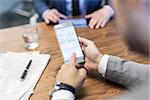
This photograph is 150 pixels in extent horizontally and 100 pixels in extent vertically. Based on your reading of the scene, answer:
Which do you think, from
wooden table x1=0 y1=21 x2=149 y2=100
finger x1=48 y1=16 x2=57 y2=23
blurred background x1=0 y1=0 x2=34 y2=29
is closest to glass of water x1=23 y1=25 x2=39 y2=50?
wooden table x1=0 y1=21 x2=149 y2=100

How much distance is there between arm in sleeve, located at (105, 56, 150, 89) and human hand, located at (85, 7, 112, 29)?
1.71 ft

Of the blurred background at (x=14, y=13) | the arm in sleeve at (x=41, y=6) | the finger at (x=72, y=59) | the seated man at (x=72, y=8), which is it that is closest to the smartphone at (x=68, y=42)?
the finger at (x=72, y=59)

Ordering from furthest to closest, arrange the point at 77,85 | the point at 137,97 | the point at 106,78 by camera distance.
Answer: the point at 106,78
the point at 77,85
the point at 137,97

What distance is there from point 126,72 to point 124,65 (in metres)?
0.04

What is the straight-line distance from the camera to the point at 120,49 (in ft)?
4.89

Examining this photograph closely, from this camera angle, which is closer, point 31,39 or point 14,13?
point 31,39

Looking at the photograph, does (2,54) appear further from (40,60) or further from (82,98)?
(82,98)

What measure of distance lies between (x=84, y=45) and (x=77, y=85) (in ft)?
0.96

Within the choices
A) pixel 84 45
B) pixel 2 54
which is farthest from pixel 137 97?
pixel 2 54

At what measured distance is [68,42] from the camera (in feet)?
4.42

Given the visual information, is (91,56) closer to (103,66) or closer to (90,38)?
(103,66)

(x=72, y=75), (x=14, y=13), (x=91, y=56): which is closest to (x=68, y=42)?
(x=91, y=56)

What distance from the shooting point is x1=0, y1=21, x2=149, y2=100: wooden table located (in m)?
1.18

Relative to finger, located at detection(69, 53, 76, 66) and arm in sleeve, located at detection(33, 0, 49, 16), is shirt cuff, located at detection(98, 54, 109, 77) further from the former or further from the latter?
arm in sleeve, located at detection(33, 0, 49, 16)
